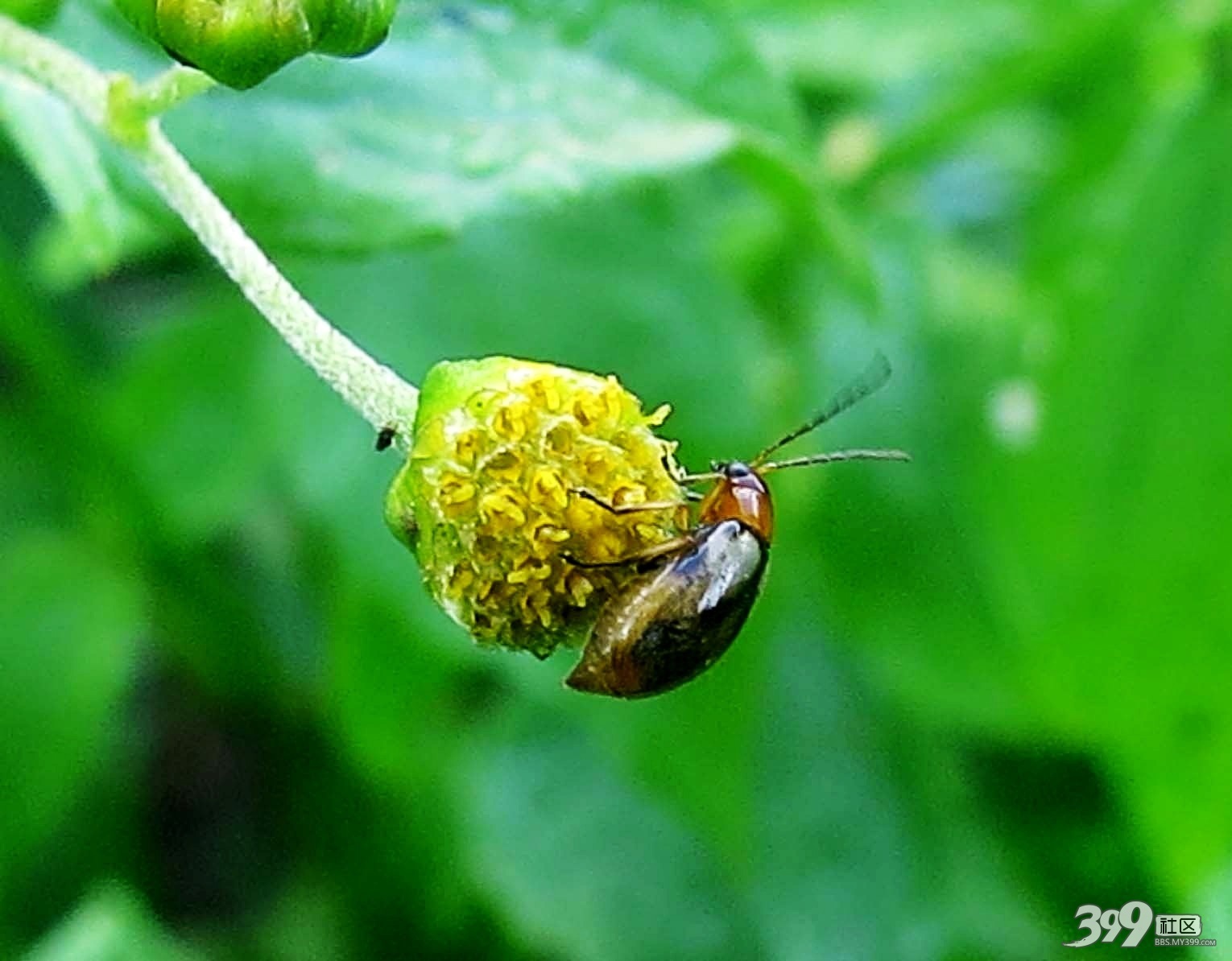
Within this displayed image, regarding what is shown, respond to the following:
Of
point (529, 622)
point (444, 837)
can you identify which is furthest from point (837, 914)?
point (529, 622)

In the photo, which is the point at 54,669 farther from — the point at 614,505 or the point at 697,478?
the point at 614,505

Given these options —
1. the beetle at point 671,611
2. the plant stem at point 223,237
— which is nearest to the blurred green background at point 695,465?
the plant stem at point 223,237

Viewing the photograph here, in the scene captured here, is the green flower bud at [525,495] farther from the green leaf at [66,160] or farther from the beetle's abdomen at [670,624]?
the green leaf at [66,160]

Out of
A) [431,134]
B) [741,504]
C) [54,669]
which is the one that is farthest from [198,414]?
[741,504]

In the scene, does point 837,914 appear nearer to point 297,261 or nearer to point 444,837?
point 444,837

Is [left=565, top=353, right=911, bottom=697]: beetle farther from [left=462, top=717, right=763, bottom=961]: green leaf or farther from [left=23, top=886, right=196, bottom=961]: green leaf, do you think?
[left=462, top=717, right=763, bottom=961]: green leaf

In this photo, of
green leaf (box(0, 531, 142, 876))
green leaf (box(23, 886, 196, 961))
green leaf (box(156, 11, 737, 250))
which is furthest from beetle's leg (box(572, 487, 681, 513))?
green leaf (box(0, 531, 142, 876))
